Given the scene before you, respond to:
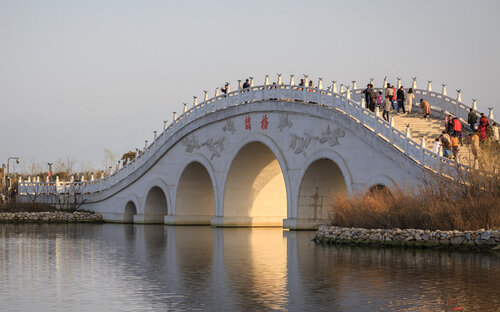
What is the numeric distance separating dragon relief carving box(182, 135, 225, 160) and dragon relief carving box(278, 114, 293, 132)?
4.78 m

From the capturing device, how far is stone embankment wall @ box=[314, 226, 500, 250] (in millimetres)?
18891

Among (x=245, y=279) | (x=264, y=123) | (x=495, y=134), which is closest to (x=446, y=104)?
(x=495, y=134)

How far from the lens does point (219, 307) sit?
11.3 metres

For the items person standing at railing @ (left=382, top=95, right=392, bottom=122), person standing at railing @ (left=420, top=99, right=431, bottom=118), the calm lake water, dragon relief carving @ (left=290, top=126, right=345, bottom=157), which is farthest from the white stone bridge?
the calm lake water

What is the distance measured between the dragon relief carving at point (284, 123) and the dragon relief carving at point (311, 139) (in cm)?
55

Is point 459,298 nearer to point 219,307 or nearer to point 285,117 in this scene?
point 219,307

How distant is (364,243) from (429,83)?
12.8 m

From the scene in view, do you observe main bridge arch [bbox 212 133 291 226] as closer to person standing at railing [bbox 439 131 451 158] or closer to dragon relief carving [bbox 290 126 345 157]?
dragon relief carving [bbox 290 126 345 157]

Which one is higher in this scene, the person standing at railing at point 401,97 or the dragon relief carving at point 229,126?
the person standing at railing at point 401,97

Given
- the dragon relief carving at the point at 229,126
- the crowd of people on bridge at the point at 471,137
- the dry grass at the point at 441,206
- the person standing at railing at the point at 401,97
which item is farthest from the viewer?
the dragon relief carving at the point at 229,126

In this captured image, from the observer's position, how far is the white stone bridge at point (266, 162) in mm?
27547

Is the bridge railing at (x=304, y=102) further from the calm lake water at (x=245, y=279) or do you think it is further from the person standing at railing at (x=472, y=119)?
the calm lake water at (x=245, y=279)

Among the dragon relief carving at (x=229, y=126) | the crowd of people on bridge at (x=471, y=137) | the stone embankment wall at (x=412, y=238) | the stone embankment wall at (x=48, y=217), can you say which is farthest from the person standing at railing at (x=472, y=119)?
the stone embankment wall at (x=48, y=217)

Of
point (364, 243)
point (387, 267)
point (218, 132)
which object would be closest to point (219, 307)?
point (387, 267)
